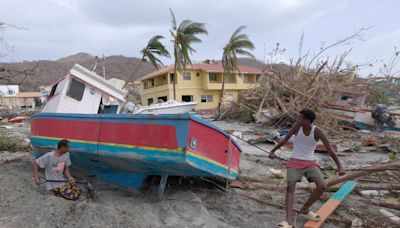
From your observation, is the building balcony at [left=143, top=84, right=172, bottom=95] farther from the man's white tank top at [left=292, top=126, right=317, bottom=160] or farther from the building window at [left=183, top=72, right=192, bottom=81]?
the man's white tank top at [left=292, top=126, right=317, bottom=160]

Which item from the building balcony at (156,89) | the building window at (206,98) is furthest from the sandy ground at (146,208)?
the building window at (206,98)

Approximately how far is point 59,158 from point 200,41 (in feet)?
78.8

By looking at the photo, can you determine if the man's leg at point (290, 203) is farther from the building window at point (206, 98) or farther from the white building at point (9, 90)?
the building window at point (206, 98)

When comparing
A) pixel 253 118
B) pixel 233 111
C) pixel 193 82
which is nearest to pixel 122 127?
pixel 253 118

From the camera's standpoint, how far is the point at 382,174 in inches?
240

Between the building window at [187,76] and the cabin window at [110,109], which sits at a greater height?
the building window at [187,76]

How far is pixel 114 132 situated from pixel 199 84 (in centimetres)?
3314

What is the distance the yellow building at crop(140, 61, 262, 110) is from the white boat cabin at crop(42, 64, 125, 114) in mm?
28020

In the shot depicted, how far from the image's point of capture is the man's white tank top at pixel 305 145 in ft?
13.3

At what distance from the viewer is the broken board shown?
395cm

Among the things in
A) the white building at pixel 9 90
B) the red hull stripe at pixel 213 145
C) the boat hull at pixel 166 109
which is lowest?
the red hull stripe at pixel 213 145

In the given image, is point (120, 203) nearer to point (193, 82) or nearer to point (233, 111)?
point (233, 111)

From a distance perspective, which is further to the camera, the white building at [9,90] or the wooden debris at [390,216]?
the white building at [9,90]

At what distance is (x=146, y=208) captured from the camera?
4699mm
